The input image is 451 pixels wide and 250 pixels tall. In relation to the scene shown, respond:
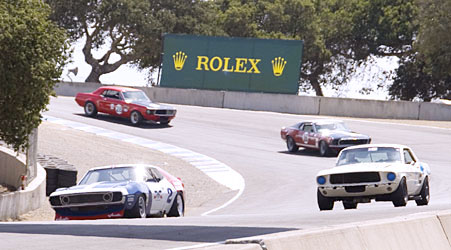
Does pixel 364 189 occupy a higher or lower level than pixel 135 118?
higher

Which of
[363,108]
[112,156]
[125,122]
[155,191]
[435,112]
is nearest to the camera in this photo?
[155,191]

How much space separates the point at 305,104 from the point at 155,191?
101 feet

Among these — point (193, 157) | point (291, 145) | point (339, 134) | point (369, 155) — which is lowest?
point (193, 157)

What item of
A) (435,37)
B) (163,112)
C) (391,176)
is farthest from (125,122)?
(435,37)

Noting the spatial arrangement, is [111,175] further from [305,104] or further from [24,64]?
[305,104]

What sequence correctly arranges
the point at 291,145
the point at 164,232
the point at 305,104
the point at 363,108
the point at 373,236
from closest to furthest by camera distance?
the point at 373,236 → the point at 164,232 → the point at 291,145 → the point at 363,108 → the point at 305,104

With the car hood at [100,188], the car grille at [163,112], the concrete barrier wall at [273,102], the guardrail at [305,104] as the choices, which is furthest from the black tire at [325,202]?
the concrete barrier wall at [273,102]

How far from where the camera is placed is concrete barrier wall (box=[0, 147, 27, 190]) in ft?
67.5

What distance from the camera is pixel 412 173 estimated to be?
16.0 m

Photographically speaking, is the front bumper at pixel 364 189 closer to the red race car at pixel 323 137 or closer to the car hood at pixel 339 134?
the red race car at pixel 323 137

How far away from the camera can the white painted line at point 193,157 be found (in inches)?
979

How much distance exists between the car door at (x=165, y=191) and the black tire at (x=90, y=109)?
22.6 meters

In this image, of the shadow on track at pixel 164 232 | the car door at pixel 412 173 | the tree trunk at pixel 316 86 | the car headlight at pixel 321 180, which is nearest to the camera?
the shadow on track at pixel 164 232

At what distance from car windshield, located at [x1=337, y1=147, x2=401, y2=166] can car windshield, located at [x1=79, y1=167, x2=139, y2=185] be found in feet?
13.5
